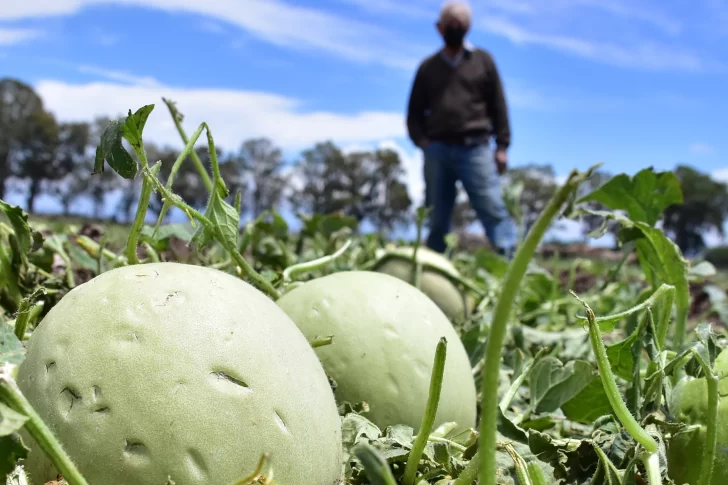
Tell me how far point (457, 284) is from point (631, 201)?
111 centimetres

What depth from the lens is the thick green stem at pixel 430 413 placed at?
0.87 metres

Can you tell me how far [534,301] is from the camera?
10.5ft

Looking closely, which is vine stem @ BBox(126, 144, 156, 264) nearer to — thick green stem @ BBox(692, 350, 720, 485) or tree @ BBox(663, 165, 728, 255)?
thick green stem @ BBox(692, 350, 720, 485)

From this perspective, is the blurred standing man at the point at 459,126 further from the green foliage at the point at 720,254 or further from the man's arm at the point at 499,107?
the green foliage at the point at 720,254

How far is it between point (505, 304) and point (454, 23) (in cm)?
582

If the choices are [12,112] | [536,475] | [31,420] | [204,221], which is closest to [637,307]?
[536,475]

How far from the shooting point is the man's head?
6065 millimetres

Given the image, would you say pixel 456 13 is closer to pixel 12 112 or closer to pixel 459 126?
pixel 459 126

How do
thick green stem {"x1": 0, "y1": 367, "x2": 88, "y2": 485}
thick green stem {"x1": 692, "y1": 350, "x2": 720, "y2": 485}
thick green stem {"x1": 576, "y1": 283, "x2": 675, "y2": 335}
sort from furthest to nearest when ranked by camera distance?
1. thick green stem {"x1": 576, "y1": 283, "x2": 675, "y2": 335}
2. thick green stem {"x1": 692, "y1": 350, "x2": 720, "y2": 485}
3. thick green stem {"x1": 0, "y1": 367, "x2": 88, "y2": 485}

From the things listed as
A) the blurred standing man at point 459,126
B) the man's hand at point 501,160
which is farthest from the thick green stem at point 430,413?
the man's hand at point 501,160

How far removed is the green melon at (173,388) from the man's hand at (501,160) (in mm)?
5343

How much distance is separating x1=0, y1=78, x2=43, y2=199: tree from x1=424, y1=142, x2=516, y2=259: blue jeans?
46863mm

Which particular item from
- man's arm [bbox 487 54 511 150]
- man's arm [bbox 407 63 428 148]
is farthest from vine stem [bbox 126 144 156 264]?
man's arm [bbox 487 54 511 150]

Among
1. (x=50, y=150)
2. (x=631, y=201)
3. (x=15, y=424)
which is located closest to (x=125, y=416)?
(x=15, y=424)
